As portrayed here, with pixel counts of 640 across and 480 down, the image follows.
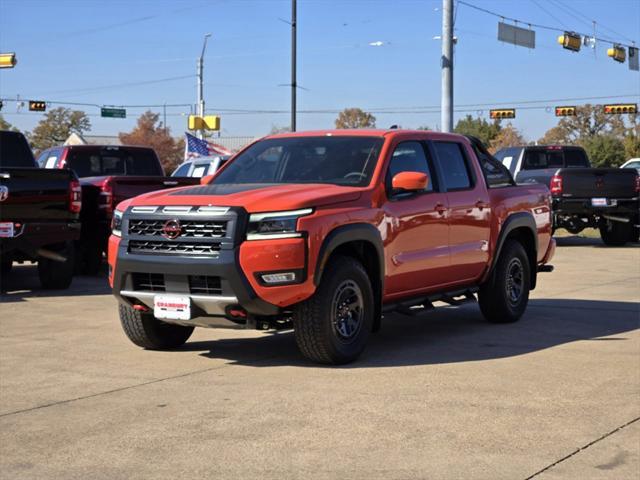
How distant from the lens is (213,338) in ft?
29.9

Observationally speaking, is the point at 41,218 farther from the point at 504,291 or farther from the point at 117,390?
the point at 117,390

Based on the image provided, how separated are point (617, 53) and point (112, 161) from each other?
2832 centimetres

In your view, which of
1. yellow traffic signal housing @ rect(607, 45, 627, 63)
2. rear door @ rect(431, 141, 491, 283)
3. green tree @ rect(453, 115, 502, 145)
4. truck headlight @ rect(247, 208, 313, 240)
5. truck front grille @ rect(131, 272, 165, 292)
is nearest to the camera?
truck headlight @ rect(247, 208, 313, 240)

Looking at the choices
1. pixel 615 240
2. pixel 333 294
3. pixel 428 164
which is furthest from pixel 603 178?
pixel 333 294

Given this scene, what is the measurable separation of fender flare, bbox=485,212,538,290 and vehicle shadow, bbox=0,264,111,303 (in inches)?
213

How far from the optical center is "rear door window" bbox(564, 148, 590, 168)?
24.3 m

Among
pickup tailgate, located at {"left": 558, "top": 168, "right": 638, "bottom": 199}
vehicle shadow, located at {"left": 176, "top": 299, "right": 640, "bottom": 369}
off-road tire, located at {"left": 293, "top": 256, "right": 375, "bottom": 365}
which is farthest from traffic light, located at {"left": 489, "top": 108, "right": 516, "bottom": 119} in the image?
off-road tire, located at {"left": 293, "top": 256, "right": 375, "bottom": 365}

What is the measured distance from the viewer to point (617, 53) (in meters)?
40.3

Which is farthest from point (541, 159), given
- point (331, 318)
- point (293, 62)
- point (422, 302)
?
point (331, 318)

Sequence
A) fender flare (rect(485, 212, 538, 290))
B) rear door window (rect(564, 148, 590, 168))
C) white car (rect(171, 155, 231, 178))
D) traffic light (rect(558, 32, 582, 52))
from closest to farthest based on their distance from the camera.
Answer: fender flare (rect(485, 212, 538, 290)) < white car (rect(171, 155, 231, 178)) < rear door window (rect(564, 148, 590, 168)) < traffic light (rect(558, 32, 582, 52))

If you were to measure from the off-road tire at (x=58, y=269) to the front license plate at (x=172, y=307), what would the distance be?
223 inches

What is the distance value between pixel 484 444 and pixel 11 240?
809cm

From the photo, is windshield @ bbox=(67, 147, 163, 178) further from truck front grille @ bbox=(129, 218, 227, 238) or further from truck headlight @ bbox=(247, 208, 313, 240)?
truck headlight @ bbox=(247, 208, 313, 240)

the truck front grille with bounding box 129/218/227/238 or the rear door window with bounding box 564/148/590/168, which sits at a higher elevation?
the rear door window with bounding box 564/148/590/168
